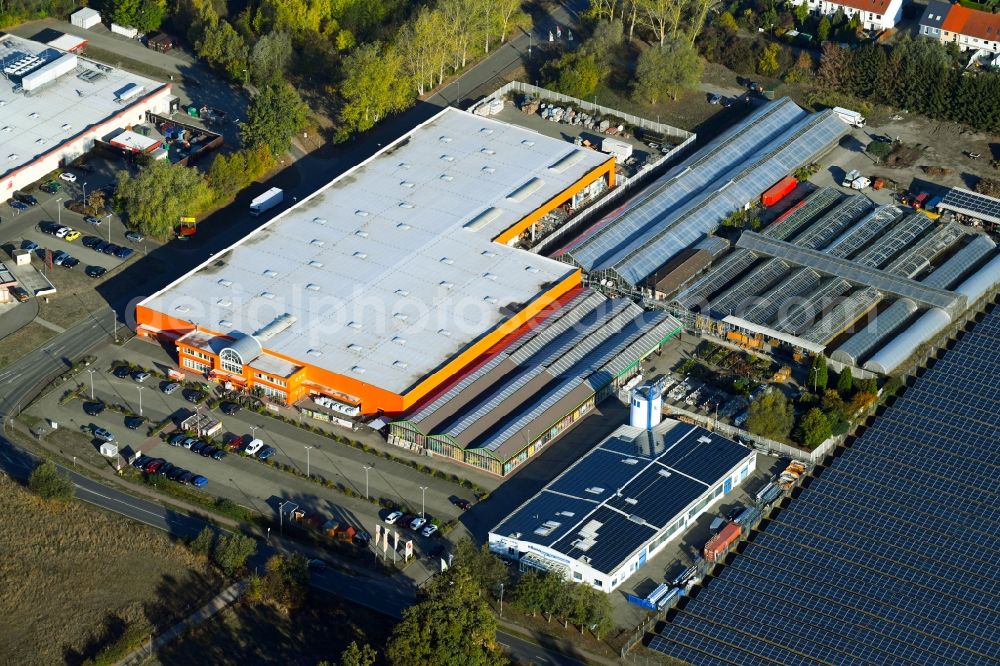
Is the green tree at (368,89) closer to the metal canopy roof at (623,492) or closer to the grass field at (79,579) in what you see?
the metal canopy roof at (623,492)

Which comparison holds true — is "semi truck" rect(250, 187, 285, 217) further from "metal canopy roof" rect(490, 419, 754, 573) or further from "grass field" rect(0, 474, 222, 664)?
"metal canopy roof" rect(490, 419, 754, 573)

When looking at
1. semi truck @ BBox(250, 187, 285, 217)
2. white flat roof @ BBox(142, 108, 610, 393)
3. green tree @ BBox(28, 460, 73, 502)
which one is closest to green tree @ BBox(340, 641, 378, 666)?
green tree @ BBox(28, 460, 73, 502)

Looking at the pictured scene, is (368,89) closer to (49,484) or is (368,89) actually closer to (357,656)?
(49,484)

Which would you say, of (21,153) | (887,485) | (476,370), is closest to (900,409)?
(887,485)

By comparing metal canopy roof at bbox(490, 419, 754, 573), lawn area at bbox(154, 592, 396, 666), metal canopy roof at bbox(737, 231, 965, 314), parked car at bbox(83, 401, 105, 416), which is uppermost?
metal canopy roof at bbox(737, 231, 965, 314)

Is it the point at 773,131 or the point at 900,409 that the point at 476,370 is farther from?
the point at 773,131

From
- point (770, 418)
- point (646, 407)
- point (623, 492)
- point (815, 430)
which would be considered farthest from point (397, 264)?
point (815, 430)
